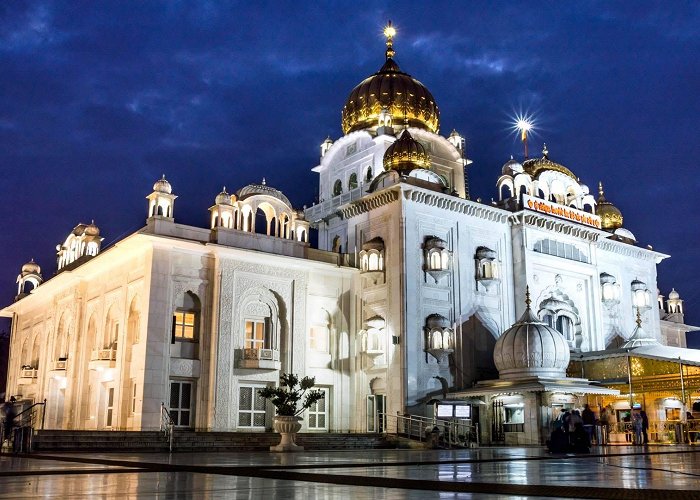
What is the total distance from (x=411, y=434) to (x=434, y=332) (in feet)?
12.5

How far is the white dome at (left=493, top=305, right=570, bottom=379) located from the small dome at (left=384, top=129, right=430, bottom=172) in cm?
751

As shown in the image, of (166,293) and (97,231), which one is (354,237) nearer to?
(166,293)

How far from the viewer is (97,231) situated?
33531 millimetres

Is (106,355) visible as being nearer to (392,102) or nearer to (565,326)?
(392,102)

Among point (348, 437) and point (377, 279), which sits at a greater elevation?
point (377, 279)

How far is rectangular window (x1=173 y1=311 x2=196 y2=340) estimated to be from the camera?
25172 millimetres

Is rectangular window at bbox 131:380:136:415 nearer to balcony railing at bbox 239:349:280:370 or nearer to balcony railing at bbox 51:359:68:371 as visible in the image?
balcony railing at bbox 239:349:280:370

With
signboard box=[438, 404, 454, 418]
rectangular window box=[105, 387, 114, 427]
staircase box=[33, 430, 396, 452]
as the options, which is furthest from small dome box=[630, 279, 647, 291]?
rectangular window box=[105, 387, 114, 427]

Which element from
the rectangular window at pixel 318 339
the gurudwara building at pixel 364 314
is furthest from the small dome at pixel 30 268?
the rectangular window at pixel 318 339

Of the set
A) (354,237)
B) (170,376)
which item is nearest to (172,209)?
(170,376)

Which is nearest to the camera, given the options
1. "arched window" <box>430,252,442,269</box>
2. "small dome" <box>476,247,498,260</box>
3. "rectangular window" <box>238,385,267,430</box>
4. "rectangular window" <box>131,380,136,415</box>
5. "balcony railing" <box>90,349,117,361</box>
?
"rectangular window" <box>131,380,136,415</box>

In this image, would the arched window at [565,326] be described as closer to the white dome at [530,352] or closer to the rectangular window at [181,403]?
the white dome at [530,352]

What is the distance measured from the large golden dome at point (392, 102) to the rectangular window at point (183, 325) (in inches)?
542

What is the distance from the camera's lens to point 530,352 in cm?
2583
